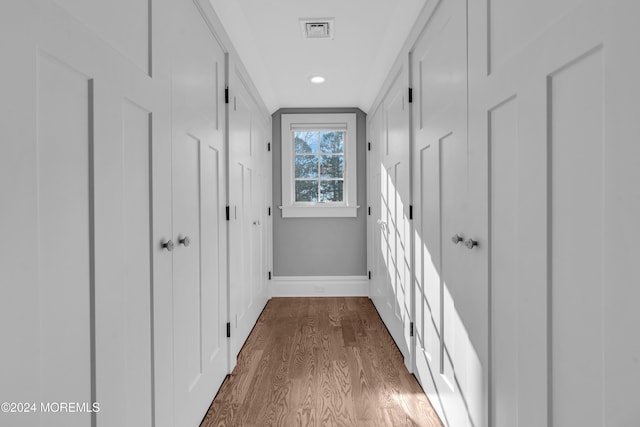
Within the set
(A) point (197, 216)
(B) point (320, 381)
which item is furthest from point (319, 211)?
(A) point (197, 216)

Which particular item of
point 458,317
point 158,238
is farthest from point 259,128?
point 458,317

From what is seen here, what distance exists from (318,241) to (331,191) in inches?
23.3

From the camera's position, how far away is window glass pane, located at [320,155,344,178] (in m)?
4.16

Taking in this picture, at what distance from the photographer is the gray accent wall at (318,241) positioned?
13.4 ft

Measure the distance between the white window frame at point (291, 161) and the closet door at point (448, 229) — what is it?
6.51 ft

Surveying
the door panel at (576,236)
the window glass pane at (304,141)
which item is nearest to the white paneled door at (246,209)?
the window glass pane at (304,141)

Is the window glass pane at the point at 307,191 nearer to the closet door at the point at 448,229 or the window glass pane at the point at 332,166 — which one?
the window glass pane at the point at 332,166

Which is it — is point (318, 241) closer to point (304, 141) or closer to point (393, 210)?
point (304, 141)

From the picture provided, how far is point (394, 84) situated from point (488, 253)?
1.79 m

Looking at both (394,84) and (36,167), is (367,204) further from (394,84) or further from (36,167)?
(36,167)

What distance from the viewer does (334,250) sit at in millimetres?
4102

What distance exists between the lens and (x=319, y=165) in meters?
4.16

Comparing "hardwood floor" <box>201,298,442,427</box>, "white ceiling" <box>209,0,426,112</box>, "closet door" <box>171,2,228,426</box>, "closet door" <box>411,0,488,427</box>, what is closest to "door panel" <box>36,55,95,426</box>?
"closet door" <box>171,2,228,426</box>

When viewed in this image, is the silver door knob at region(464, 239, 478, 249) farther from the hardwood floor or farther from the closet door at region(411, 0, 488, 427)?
the hardwood floor
